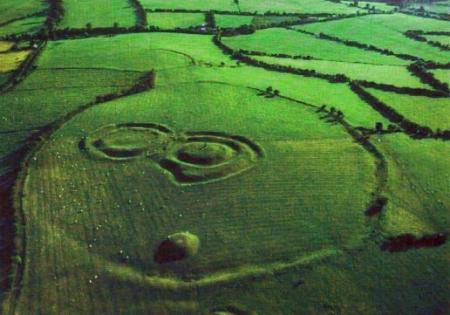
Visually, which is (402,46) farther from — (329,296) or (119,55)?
(329,296)

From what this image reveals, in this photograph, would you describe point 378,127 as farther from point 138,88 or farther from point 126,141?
point 138,88

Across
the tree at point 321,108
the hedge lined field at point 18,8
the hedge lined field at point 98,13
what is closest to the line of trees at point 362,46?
the tree at point 321,108

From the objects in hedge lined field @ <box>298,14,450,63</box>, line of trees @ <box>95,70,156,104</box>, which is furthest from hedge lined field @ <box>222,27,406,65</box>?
line of trees @ <box>95,70,156,104</box>

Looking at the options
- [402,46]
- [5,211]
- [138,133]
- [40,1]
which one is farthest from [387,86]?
[40,1]

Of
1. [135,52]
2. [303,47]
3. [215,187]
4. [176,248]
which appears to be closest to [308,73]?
[303,47]

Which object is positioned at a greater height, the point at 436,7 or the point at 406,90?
the point at 436,7

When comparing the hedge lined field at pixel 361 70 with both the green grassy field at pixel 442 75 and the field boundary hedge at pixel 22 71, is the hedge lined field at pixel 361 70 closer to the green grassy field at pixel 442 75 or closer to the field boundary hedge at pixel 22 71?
the green grassy field at pixel 442 75
